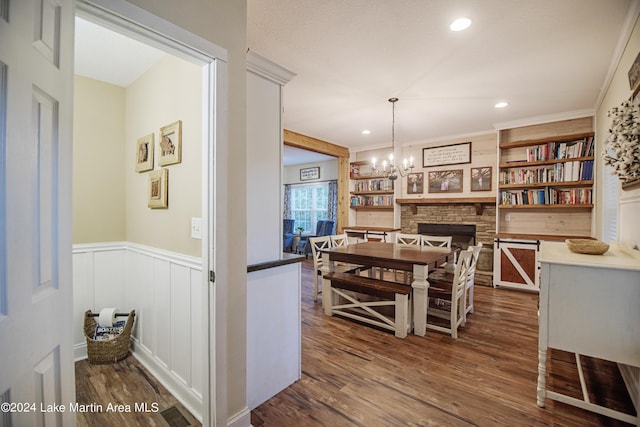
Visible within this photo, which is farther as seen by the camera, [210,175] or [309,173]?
[309,173]

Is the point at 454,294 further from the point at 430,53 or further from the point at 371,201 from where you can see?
the point at 371,201

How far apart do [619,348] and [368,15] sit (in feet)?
8.40

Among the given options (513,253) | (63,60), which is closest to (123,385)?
(63,60)

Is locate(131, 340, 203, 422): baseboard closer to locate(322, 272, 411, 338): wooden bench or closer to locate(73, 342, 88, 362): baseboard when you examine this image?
locate(73, 342, 88, 362): baseboard

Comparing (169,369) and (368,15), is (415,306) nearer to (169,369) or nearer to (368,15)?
(169,369)

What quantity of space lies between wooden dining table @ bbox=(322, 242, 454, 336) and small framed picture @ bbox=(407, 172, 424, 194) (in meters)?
2.41

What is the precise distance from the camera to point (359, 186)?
6.54 metres

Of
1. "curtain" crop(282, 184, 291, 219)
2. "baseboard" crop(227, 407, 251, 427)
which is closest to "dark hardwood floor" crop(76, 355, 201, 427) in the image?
"baseboard" crop(227, 407, 251, 427)

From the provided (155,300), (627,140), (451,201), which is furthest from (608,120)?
(155,300)

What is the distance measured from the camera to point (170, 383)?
1.99 meters

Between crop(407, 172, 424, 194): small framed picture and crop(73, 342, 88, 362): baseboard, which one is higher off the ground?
crop(407, 172, 424, 194): small framed picture

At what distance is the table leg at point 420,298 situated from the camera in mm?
2803

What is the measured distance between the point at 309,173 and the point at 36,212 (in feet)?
25.3

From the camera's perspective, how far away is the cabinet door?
421 cm
